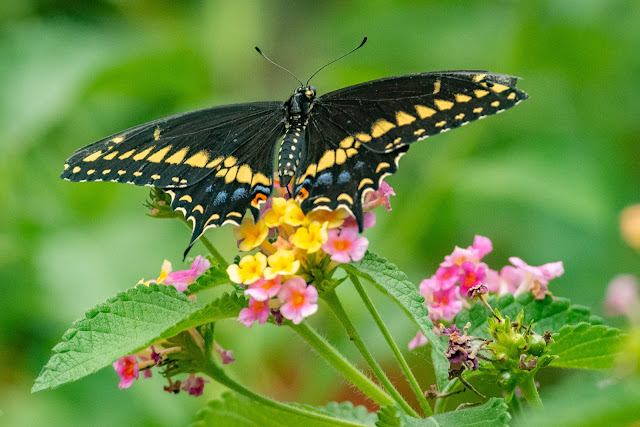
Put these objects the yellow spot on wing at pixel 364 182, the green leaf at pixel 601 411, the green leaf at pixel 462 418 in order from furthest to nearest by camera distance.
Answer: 1. the yellow spot on wing at pixel 364 182
2. the green leaf at pixel 462 418
3. the green leaf at pixel 601 411

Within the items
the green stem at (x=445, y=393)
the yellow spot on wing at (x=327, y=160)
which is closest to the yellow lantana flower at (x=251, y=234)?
the yellow spot on wing at (x=327, y=160)

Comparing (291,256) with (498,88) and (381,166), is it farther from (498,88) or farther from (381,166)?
(498,88)

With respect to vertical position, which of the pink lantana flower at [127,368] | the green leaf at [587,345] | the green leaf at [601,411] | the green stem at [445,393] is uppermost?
the pink lantana flower at [127,368]

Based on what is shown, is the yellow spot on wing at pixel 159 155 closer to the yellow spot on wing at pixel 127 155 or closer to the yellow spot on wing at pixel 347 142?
the yellow spot on wing at pixel 127 155

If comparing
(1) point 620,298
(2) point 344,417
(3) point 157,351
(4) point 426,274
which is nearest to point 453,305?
(2) point 344,417

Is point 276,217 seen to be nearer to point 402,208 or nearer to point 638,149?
point 402,208

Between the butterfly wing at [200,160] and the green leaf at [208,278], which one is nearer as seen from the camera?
the green leaf at [208,278]

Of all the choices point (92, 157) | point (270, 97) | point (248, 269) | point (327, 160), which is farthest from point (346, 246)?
point (270, 97)
